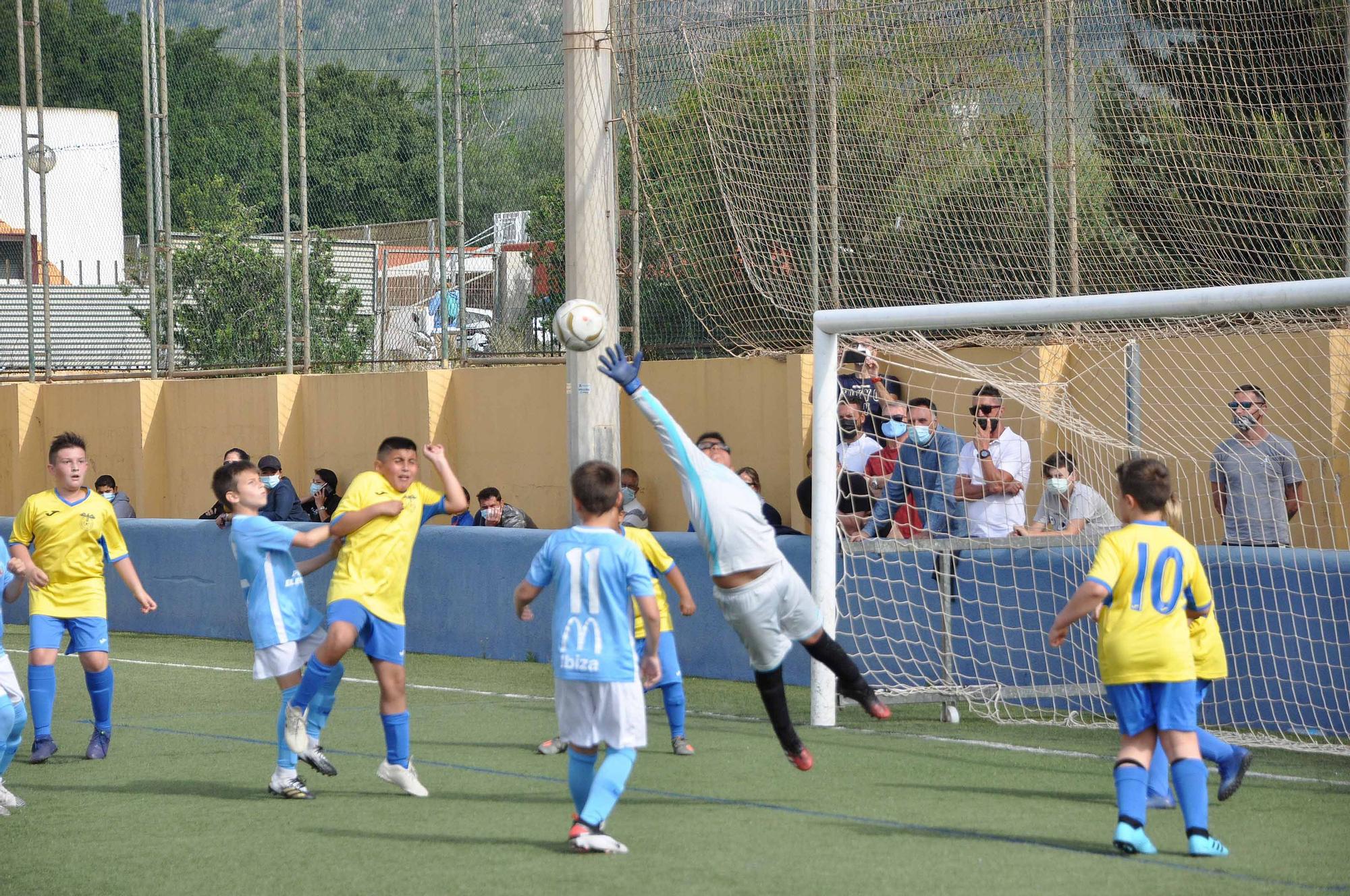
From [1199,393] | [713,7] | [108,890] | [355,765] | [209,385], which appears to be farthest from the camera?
[209,385]

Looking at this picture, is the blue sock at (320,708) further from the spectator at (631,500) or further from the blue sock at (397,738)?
the spectator at (631,500)

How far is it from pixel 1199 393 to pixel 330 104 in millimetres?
12832

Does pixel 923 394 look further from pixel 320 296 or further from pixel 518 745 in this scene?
pixel 320 296

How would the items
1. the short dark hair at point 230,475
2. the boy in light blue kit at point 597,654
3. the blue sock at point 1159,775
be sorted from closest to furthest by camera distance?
the boy in light blue kit at point 597,654
the blue sock at point 1159,775
the short dark hair at point 230,475

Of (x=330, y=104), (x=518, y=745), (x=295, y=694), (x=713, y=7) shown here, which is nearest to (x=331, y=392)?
(x=330, y=104)

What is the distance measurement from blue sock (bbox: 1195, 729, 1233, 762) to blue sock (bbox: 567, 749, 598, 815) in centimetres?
271

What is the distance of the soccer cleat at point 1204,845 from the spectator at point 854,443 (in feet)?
16.5

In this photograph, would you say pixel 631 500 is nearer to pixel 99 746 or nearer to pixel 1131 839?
pixel 99 746

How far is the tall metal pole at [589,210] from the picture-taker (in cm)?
954

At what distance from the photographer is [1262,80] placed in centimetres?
1181

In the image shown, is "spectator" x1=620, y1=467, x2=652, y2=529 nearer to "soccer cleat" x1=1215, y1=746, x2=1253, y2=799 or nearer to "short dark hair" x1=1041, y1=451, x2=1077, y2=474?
"short dark hair" x1=1041, y1=451, x2=1077, y2=474

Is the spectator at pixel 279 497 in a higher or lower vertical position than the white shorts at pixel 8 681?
higher

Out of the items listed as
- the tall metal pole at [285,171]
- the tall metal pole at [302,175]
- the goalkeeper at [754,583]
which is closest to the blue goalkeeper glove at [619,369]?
the goalkeeper at [754,583]

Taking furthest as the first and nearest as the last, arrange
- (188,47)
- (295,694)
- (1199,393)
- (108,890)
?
(188,47), (1199,393), (295,694), (108,890)
